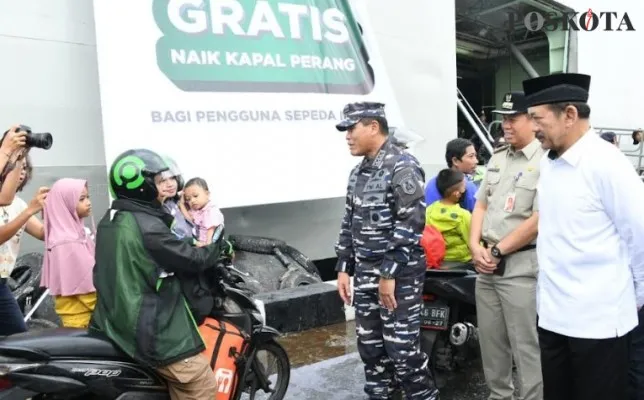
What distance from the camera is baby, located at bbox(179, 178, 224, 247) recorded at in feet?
15.6

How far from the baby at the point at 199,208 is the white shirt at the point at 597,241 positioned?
3.09 meters

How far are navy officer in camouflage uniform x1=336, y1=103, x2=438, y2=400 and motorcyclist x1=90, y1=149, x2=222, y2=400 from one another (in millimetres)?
936

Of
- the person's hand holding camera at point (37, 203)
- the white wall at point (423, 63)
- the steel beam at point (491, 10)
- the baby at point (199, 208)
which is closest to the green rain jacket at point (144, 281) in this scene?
the person's hand holding camera at point (37, 203)

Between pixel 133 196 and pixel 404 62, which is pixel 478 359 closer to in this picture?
pixel 133 196

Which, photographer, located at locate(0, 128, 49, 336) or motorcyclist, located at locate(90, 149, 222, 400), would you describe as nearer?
motorcyclist, located at locate(90, 149, 222, 400)

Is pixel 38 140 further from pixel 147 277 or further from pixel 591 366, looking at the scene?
pixel 591 366

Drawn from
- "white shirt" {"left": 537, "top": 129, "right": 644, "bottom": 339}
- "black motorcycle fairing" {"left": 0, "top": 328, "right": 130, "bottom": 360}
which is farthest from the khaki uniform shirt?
"black motorcycle fairing" {"left": 0, "top": 328, "right": 130, "bottom": 360}

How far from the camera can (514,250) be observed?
299 cm

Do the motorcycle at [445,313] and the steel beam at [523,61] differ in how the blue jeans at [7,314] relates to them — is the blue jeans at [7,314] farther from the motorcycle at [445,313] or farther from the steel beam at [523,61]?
the steel beam at [523,61]

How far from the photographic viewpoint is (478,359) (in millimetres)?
4352

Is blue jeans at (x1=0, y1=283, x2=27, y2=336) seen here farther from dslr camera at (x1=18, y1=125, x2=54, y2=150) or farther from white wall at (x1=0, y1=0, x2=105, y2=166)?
white wall at (x1=0, y1=0, x2=105, y2=166)

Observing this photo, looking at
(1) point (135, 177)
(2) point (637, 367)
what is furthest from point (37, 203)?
(2) point (637, 367)

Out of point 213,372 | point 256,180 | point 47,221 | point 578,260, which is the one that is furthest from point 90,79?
point 578,260

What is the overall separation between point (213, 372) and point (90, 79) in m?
3.40
